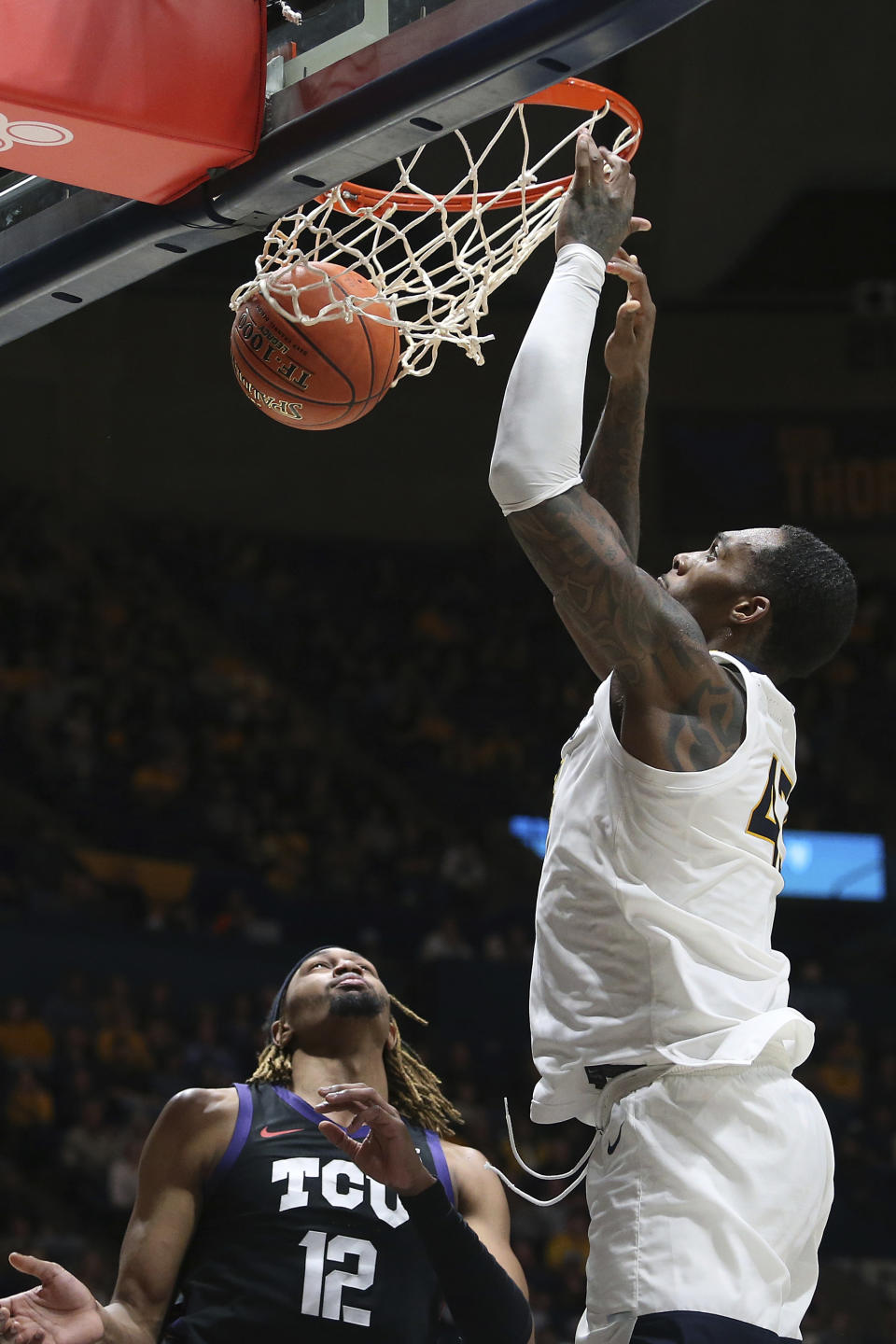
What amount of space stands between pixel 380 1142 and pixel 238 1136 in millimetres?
832

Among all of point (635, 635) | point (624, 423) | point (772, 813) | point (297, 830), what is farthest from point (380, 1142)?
point (297, 830)

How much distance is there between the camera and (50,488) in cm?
1359

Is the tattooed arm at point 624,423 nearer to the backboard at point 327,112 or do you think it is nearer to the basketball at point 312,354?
the basketball at point 312,354

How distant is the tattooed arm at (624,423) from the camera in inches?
115

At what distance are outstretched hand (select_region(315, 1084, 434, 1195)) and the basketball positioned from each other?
124 cm

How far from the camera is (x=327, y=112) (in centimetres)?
239

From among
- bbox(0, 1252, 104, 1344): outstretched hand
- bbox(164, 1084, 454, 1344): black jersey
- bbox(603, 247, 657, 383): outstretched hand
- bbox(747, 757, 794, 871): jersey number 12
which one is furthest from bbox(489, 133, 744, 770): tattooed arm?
bbox(0, 1252, 104, 1344): outstretched hand

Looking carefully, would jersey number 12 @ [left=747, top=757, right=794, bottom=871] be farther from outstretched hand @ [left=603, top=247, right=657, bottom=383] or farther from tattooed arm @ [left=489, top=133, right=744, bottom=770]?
outstretched hand @ [left=603, top=247, right=657, bottom=383]

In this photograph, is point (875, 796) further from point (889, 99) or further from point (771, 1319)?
point (771, 1319)

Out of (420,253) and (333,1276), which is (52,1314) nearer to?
(333,1276)

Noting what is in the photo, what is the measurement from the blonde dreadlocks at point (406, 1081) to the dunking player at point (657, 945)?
4.16 feet

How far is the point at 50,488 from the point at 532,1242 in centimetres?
764

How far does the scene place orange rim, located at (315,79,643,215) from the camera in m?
2.96

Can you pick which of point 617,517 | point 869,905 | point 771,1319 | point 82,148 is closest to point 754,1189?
point 771,1319
